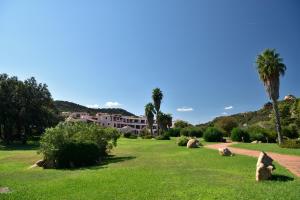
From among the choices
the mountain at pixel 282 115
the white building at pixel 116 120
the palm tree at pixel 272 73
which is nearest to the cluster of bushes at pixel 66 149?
the palm tree at pixel 272 73

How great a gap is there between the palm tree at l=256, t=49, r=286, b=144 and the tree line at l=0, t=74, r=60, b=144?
43371 mm

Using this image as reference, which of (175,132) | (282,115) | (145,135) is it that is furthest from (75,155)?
(282,115)

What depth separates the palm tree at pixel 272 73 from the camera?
45178 millimetres

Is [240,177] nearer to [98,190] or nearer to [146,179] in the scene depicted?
[146,179]

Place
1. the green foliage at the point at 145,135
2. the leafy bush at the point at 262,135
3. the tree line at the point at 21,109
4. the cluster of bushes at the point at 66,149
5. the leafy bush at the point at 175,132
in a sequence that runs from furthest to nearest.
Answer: the green foliage at the point at 145,135, the leafy bush at the point at 175,132, the tree line at the point at 21,109, the leafy bush at the point at 262,135, the cluster of bushes at the point at 66,149

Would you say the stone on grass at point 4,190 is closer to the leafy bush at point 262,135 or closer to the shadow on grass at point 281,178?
the shadow on grass at point 281,178

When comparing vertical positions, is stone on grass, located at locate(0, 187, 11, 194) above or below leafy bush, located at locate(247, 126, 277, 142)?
below

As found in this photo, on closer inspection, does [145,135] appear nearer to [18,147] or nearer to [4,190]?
[18,147]

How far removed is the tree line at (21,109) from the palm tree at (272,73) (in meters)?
43.4

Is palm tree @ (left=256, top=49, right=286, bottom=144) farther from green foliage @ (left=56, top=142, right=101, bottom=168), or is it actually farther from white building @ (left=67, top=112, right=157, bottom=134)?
white building @ (left=67, top=112, right=157, bottom=134)

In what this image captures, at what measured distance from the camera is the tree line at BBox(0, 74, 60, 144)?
6412 cm

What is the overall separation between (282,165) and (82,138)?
61.0 ft

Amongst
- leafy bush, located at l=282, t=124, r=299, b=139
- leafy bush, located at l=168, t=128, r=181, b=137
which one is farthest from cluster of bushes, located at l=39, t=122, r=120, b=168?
leafy bush, located at l=168, t=128, r=181, b=137

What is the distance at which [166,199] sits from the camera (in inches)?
596
